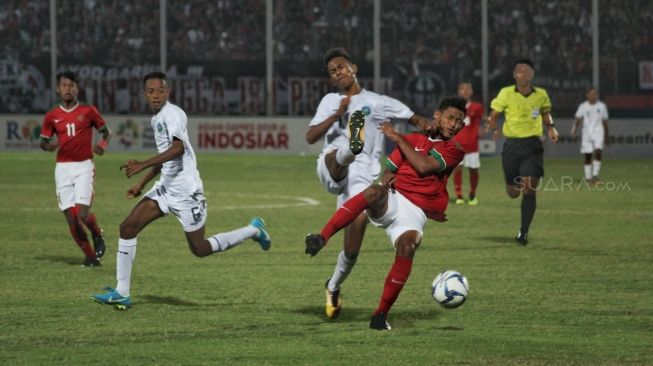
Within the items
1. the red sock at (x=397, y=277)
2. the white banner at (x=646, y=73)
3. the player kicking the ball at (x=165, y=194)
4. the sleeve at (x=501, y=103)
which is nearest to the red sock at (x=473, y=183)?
the sleeve at (x=501, y=103)

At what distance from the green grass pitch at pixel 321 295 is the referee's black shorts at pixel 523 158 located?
90cm

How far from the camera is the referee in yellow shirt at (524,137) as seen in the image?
52.0 feet

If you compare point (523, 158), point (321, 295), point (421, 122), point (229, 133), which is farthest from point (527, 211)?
point (229, 133)

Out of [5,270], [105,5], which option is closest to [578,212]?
[5,270]

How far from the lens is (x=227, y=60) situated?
39469 mm

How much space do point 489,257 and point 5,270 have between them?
5.41 metres

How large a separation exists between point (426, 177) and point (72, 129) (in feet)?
17.8

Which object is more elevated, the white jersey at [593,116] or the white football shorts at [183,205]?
the white jersey at [593,116]

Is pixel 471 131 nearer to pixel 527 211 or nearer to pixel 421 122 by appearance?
pixel 527 211

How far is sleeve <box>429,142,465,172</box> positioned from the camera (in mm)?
9508

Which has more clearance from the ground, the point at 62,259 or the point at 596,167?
the point at 596,167

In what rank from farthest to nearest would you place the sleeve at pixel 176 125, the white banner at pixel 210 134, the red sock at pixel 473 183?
the white banner at pixel 210 134, the red sock at pixel 473 183, the sleeve at pixel 176 125

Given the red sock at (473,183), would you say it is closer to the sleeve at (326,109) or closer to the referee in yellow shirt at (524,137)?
the referee in yellow shirt at (524,137)

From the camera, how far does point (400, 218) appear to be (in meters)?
9.47
